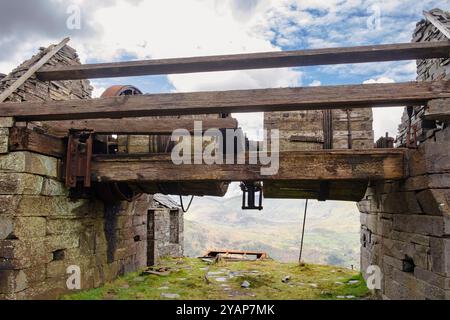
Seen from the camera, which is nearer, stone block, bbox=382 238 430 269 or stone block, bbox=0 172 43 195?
stone block, bbox=382 238 430 269

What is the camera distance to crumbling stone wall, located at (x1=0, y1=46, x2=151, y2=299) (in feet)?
15.3

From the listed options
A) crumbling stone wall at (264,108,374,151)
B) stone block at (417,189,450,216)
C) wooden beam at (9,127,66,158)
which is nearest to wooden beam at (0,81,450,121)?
wooden beam at (9,127,66,158)

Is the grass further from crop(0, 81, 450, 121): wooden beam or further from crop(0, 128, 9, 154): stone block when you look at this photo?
crop(0, 81, 450, 121): wooden beam

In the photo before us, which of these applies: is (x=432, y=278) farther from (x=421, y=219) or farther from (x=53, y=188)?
(x=53, y=188)

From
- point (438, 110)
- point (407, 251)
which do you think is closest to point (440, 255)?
point (407, 251)

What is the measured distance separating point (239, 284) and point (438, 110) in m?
5.68

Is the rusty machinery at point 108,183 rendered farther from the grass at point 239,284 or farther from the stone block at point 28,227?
the grass at point 239,284

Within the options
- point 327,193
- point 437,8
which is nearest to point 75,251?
point 327,193

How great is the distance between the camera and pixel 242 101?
4457 mm

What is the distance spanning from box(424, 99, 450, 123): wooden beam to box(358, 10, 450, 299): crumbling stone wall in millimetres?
187

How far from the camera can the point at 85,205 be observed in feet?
20.7
